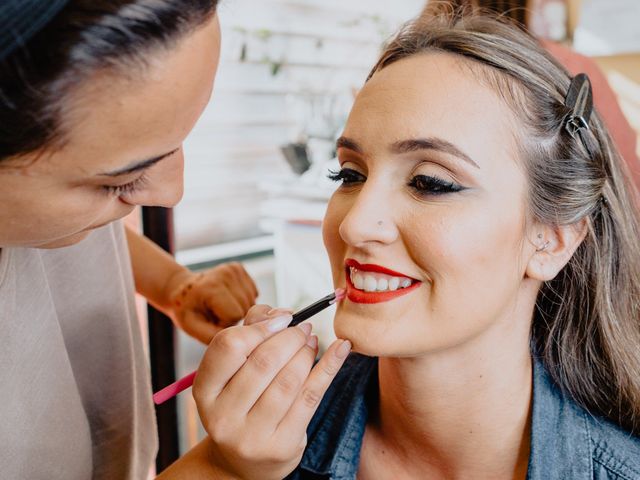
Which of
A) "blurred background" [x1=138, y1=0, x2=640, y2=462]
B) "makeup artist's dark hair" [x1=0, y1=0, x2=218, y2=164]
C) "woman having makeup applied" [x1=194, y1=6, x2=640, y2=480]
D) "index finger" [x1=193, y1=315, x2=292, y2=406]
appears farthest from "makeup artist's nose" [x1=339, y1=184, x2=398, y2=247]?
"blurred background" [x1=138, y1=0, x2=640, y2=462]

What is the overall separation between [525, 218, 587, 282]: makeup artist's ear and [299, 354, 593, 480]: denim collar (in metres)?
0.19

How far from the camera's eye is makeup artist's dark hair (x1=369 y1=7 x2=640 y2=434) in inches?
43.2

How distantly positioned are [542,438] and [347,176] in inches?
22.9

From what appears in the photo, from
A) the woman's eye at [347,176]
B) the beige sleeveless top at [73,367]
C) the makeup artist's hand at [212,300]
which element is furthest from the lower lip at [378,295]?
the beige sleeveless top at [73,367]

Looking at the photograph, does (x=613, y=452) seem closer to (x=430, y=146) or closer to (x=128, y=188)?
(x=430, y=146)

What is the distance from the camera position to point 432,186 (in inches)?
41.6

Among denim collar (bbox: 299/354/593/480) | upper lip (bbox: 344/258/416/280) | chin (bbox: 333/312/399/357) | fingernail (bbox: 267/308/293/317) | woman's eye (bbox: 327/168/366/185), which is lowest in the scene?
denim collar (bbox: 299/354/593/480)

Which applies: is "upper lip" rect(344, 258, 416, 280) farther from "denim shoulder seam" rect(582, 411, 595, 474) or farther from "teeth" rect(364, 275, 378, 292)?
"denim shoulder seam" rect(582, 411, 595, 474)

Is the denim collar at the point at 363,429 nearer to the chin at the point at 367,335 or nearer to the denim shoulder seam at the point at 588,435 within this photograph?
the denim shoulder seam at the point at 588,435

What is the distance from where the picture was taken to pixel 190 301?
1358 mm

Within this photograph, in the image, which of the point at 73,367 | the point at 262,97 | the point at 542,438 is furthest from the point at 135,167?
the point at 262,97

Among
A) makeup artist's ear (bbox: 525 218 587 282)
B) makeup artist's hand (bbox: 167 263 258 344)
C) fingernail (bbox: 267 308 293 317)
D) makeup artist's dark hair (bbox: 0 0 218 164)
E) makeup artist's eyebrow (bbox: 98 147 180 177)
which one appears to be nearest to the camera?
makeup artist's dark hair (bbox: 0 0 218 164)

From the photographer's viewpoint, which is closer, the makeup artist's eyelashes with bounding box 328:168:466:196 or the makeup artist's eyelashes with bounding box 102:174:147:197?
the makeup artist's eyelashes with bounding box 102:174:147:197

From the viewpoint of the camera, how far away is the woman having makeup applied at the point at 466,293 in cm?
95
